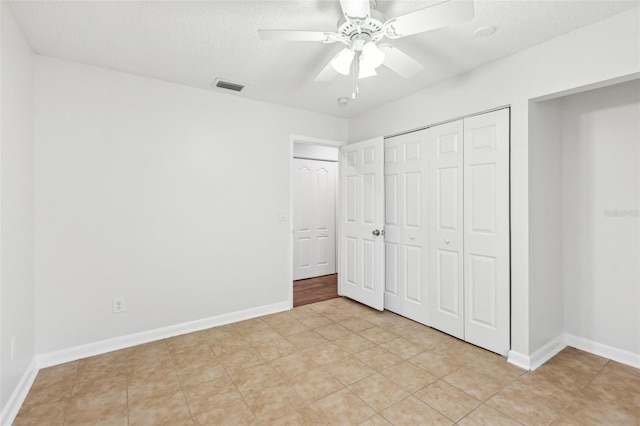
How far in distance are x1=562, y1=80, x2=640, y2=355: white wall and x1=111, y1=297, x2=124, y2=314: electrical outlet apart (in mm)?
3980

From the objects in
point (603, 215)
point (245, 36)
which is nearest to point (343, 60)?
point (245, 36)

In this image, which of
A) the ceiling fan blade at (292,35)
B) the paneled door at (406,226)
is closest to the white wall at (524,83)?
the paneled door at (406,226)

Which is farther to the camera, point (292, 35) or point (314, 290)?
point (314, 290)

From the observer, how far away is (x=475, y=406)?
6.28 feet

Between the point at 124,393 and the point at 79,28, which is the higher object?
the point at 79,28

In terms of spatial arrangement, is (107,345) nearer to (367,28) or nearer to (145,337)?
(145,337)

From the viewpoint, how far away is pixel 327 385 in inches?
84.8

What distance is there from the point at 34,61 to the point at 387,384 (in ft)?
11.9

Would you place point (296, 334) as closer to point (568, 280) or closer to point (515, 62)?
point (568, 280)

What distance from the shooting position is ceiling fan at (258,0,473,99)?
144cm

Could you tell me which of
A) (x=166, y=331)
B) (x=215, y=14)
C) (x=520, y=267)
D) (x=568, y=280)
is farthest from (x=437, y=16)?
(x=166, y=331)

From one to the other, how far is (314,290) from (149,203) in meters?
2.56

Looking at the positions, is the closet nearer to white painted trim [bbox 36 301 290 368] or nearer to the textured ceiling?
the textured ceiling

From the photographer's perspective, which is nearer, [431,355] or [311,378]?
[311,378]
